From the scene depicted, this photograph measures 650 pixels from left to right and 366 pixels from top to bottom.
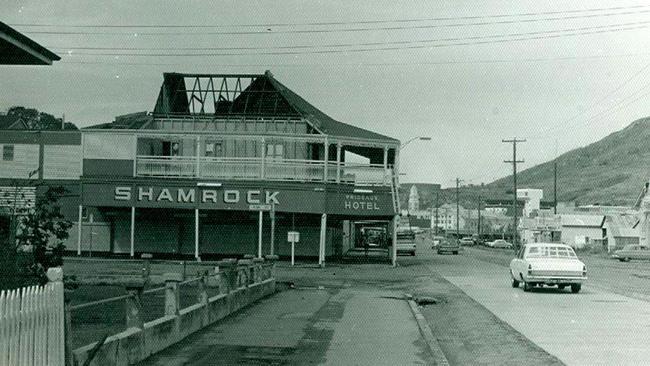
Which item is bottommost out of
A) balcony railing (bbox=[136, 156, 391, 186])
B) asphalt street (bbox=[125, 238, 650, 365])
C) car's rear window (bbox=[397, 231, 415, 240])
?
asphalt street (bbox=[125, 238, 650, 365])

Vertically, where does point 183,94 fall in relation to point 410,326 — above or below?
above

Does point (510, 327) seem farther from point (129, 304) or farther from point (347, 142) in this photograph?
point (347, 142)

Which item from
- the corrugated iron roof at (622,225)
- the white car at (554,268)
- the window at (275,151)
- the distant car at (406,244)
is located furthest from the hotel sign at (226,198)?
the corrugated iron roof at (622,225)

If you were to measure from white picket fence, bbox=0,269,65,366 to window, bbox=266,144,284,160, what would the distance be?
43.3 meters

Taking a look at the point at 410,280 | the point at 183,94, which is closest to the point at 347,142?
the point at 410,280

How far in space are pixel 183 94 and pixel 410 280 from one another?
25370 mm

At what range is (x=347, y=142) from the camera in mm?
46625

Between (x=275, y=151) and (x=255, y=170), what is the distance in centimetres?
552

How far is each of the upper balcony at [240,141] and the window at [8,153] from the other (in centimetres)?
585

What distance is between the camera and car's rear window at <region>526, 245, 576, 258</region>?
96.3ft

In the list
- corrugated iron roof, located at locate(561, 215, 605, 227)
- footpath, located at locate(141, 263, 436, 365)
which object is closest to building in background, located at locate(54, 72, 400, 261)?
footpath, located at locate(141, 263, 436, 365)

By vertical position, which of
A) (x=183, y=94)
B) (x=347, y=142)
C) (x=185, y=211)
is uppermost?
(x=183, y=94)

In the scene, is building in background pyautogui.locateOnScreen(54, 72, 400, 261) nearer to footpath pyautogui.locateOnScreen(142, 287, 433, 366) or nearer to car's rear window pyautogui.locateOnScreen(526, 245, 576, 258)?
car's rear window pyautogui.locateOnScreen(526, 245, 576, 258)

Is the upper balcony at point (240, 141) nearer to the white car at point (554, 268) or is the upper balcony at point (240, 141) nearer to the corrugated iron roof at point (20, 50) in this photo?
the white car at point (554, 268)
